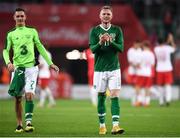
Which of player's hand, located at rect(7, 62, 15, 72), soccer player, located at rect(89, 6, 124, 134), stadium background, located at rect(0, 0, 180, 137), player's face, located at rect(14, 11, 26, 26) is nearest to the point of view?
soccer player, located at rect(89, 6, 124, 134)

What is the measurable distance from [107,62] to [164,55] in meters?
14.5

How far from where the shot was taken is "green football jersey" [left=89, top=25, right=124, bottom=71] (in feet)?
57.7

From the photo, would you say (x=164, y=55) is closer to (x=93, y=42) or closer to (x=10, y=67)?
(x=93, y=42)

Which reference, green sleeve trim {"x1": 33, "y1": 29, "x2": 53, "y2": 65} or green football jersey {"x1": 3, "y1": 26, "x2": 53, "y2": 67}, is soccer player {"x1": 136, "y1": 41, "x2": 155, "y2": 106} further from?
green football jersey {"x1": 3, "y1": 26, "x2": 53, "y2": 67}

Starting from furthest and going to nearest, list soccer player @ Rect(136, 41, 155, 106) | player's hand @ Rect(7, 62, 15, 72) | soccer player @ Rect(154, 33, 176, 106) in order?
1. soccer player @ Rect(136, 41, 155, 106)
2. soccer player @ Rect(154, 33, 176, 106)
3. player's hand @ Rect(7, 62, 15, 72)

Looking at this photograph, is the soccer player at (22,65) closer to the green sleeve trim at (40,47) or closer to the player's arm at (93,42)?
the green sleeve trim at (40,47)

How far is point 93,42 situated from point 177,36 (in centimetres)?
2436

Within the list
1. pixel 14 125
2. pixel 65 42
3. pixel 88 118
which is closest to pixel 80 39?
pixel 65 42

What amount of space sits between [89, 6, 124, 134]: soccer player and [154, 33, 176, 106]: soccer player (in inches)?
549

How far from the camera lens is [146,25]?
42312 millimetres

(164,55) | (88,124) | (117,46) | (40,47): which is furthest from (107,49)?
(164,55)

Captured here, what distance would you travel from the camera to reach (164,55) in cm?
3197

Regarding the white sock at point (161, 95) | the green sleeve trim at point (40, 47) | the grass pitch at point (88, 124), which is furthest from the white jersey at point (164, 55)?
the green sleeve trim at point (40, 47)

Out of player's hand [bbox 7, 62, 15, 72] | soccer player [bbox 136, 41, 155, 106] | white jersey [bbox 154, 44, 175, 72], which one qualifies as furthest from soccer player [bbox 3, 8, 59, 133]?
soccer player [bbox 136, 41, 155, 106]
